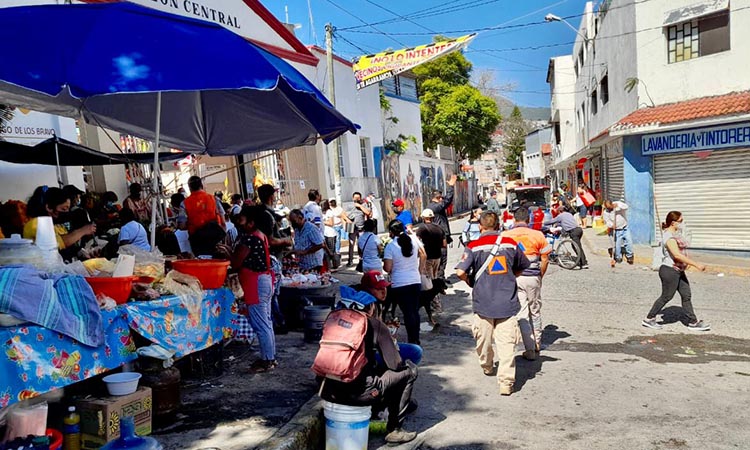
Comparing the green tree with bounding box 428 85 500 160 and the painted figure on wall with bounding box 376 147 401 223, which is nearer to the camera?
the painted figure on wall with bounding box 376 147 401 223

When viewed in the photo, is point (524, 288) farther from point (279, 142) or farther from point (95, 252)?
point (95, 252)

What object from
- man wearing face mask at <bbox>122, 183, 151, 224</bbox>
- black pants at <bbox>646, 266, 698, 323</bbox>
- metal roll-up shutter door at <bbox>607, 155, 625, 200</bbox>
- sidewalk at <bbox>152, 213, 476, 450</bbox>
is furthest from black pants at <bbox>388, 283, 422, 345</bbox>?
metal roll-up shutter door at <bbox>607, 155, 625, 200</bbox>

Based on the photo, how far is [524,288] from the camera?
22.1 ft

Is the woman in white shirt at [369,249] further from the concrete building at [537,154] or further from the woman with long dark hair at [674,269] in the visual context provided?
the concrete building at [537,154]

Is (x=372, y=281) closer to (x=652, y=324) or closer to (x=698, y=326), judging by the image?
(x=652, y=324)

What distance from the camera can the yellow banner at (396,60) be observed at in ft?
58.2

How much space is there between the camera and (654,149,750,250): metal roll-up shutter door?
14.2m

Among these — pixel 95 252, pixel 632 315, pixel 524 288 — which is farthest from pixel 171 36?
pixel 632 315

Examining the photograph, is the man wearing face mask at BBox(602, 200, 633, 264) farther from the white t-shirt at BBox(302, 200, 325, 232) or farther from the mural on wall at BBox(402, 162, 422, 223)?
the mural on wall at BBox(402, 162, 422, 223)

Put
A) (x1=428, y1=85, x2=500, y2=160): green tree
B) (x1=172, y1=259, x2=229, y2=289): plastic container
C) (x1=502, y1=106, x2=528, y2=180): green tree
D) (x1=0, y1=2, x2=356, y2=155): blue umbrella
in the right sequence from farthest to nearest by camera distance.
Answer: (x1=502, y1=106, x2=528, y2=180): green tree, (x1=428, y1=85, x2=500, y2=160): green tree, (x1=172, y1=259, x2=229, y2=289): plastic container, (x1=0, y1=2, x2=356, y2=155): blue umbrella

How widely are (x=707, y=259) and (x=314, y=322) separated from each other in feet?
36.8

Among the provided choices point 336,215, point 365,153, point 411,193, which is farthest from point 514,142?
point 336,215

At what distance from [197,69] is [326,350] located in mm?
2302

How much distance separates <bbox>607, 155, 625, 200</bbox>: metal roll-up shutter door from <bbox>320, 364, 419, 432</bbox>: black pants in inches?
624
